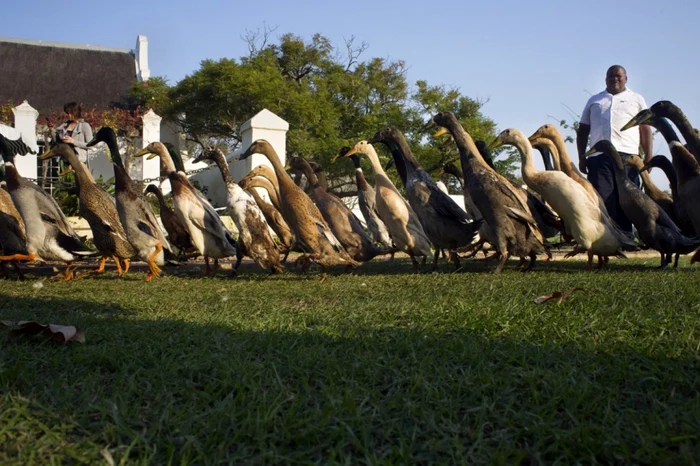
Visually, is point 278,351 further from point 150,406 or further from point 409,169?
point 409,169

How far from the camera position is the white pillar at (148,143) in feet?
56.3

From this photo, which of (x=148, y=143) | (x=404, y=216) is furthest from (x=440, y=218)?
(x=148, y=143)

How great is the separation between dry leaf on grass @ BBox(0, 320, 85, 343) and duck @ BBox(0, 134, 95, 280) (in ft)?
13.0

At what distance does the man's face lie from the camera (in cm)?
859

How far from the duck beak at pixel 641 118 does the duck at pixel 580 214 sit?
1522mm

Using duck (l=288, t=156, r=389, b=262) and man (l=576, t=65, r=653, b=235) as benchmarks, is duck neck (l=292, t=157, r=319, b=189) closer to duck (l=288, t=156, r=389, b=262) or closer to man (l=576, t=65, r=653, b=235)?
duck (l=288, t=156, r=389, b=262)

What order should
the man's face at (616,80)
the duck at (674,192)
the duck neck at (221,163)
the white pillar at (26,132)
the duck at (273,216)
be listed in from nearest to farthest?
the duck at (674,192) < the duck at (273,216) < the duck neck at (221,163) < the man's face at (616,80) < the white pillar at (26,132)

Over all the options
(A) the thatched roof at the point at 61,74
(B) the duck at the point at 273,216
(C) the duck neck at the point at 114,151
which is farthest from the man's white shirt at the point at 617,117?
(A) the thatched roof at the point at 61,74

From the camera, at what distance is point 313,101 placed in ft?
68.0

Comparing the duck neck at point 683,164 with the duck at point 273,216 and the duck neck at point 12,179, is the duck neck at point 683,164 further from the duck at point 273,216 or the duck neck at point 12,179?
the duck neck at point 12,179

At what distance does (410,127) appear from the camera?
72.9 feet

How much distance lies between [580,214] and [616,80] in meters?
2.71

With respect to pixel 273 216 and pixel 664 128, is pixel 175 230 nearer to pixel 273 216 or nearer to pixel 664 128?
pixel 273 216

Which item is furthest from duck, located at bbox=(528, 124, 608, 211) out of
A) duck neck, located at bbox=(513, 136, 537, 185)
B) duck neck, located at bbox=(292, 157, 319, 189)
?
duck neck, located at bbox=(292, 157, 319, 189)
